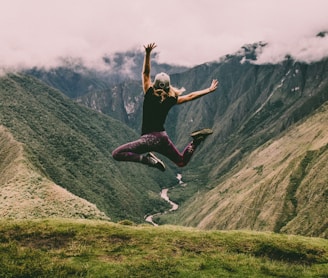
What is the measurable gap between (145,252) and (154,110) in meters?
9.12

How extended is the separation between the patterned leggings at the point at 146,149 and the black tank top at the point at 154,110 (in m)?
0.22

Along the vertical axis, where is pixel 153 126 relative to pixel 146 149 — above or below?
above

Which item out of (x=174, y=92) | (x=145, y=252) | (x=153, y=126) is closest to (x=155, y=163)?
(x=153, y=126)

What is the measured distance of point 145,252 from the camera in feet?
62.2

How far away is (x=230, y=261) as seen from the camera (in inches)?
717

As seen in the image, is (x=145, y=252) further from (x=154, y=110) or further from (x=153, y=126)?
(x=154, y=110)

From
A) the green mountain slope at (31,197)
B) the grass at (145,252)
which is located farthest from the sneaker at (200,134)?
the green mountain slope at (31,197)

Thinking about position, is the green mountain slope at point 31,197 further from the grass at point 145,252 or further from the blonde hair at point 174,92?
the blonde hair at point 174,92

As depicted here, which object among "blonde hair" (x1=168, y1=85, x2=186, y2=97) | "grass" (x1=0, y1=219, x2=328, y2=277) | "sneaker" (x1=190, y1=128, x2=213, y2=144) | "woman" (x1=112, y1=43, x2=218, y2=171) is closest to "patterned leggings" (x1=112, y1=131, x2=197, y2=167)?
"woman" (x1=112, y1=43, x2=218, y2=171)

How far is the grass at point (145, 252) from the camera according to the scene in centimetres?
1631

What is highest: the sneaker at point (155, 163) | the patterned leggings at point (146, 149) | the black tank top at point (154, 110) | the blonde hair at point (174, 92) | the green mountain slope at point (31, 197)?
the blonde hair at point (174, 92)

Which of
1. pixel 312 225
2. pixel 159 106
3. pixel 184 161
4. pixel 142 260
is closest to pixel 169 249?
pixel 142 260

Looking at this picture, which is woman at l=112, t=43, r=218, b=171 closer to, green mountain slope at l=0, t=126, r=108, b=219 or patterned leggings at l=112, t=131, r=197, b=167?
patterned leggings at l=112, t=131, r=197, b=167

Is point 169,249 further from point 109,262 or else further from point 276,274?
point 276,274
